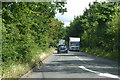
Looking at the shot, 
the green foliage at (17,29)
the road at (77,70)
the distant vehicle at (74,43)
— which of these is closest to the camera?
the road at (77,70)

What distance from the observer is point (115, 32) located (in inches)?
1076

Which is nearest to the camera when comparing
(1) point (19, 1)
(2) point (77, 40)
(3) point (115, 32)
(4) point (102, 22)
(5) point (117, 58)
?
(1) point (19, 1)

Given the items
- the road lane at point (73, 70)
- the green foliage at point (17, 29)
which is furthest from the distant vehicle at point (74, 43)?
the green foliage at point (17, 29)

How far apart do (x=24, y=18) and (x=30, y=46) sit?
2233 mm

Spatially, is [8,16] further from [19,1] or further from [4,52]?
[4,52]

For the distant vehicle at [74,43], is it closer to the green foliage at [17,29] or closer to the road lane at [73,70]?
the road lane at [73,70]

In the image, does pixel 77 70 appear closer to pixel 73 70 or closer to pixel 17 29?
pixel 73 70

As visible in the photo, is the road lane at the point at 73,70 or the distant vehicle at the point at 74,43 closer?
the road lane at the point at 73,70

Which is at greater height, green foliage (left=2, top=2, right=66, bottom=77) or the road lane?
green foliage (left=2, top=2, right=66, bottom=77)

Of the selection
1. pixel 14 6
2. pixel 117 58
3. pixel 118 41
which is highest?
pixel 14 6

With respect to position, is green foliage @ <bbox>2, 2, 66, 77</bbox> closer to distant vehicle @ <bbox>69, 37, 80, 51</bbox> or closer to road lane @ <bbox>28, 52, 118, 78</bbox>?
road lane @ <bbox>28, 52, 118, 78</bbox>

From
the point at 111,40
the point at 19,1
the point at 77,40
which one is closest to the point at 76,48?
the point at 77,40

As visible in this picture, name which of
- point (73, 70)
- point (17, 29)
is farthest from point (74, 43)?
point (73, 70)

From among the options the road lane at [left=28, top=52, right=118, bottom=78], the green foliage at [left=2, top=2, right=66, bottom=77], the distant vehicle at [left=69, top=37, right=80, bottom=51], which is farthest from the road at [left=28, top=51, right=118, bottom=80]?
the distant vehicle at [left=69, top=37, right=80, bottom=51]
